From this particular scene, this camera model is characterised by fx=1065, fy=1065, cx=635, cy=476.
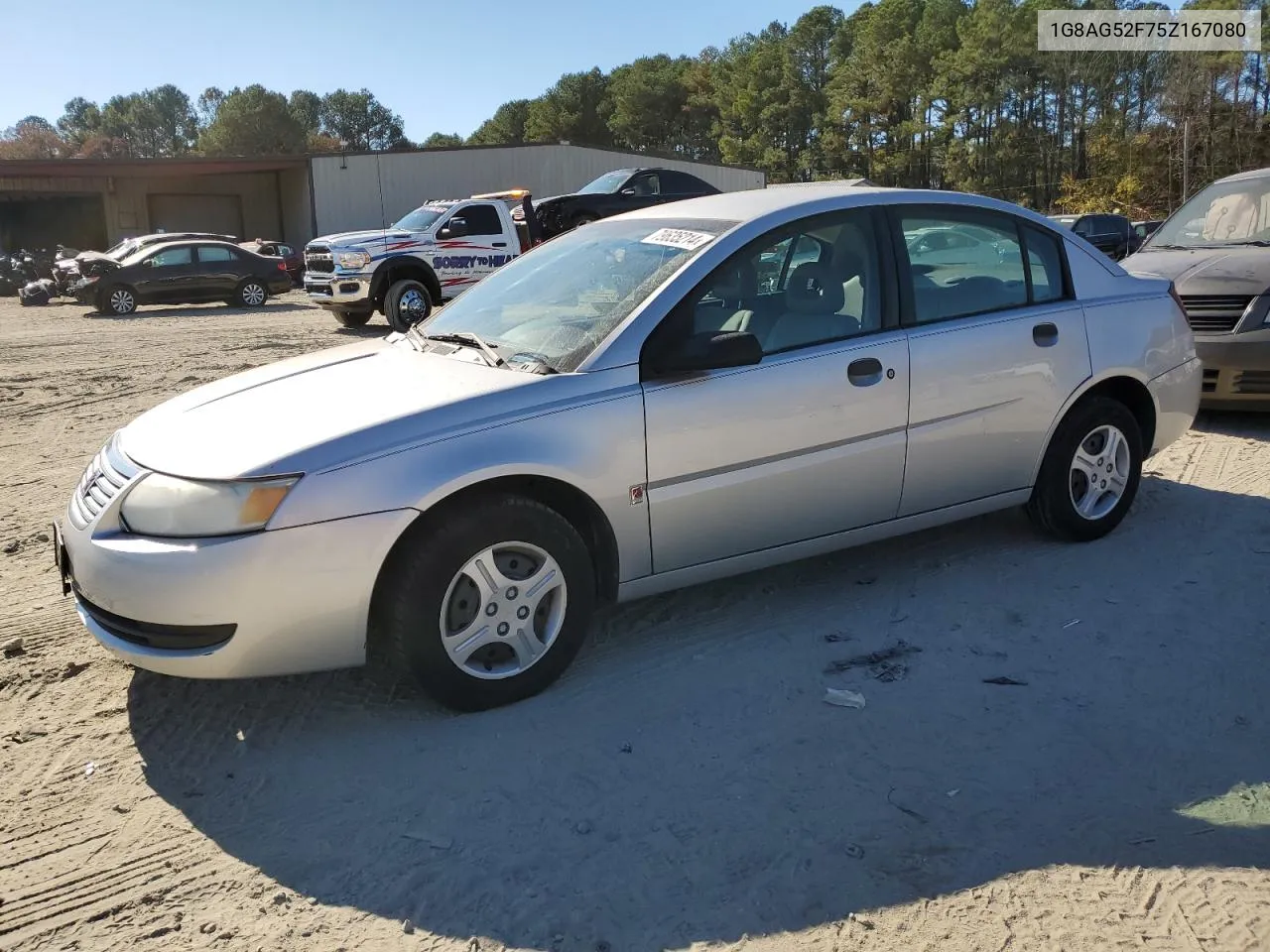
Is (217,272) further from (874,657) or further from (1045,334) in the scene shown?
(874,657)

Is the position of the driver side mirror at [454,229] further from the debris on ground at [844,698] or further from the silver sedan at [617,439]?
the debris on ground at [844,698]

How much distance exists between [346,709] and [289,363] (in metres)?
1.55

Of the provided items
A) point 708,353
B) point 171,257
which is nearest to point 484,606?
point 708,353

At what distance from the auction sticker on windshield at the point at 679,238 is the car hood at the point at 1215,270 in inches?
176

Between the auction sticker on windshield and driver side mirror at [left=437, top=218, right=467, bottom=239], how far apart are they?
507 inches

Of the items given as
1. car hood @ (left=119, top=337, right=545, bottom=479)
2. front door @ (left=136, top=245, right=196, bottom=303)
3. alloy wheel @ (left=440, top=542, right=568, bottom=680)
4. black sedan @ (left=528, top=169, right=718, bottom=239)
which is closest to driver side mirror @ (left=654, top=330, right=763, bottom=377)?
car hood @ (left=119, top=337, right=545, bottom=479)

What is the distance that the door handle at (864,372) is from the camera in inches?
164

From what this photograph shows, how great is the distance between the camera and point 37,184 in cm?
3994

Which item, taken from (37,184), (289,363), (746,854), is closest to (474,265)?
(289,363)

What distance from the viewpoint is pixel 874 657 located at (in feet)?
13.1

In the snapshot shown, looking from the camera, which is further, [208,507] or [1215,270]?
[1215,270]

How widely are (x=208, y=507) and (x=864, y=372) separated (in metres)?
2.46

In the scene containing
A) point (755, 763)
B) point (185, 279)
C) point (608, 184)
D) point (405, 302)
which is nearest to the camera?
point (755, 763)

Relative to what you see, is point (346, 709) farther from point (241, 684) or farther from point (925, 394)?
point (925, 394)
